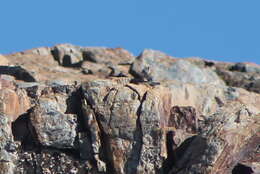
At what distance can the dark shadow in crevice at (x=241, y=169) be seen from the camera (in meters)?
67.9

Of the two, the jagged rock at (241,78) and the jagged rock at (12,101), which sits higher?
the jagged rock at (241,78)

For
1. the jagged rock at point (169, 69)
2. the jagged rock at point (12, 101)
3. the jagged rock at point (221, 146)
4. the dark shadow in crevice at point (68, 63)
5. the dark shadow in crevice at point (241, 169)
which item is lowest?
the dark shadow in crevice at point (241, 169)

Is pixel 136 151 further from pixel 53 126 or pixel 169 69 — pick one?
pixel 169 69

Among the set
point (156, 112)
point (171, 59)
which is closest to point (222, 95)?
point (171, 59)

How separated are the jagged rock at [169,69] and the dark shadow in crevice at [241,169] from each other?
36218mm

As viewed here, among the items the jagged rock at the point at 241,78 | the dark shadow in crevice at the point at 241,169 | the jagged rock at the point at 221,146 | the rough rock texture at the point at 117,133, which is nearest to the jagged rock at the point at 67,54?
the jagged rock at the point at 241,78

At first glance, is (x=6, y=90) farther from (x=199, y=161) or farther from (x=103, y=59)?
(x=103, y=59)

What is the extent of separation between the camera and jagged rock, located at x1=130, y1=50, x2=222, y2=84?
354 feet

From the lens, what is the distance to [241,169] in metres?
68.4

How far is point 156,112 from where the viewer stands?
73.7m

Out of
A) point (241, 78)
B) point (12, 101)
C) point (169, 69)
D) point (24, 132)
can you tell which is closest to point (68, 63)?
point (169, 69)

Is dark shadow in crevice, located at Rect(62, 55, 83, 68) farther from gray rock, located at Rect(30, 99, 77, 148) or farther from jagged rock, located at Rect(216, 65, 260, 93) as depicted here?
gray rock, located at Rect(30, 99, 77, 148)

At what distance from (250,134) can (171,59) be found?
45834mm

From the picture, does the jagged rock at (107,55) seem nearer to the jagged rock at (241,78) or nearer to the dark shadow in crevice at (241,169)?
the jagged rock at (241,78)
